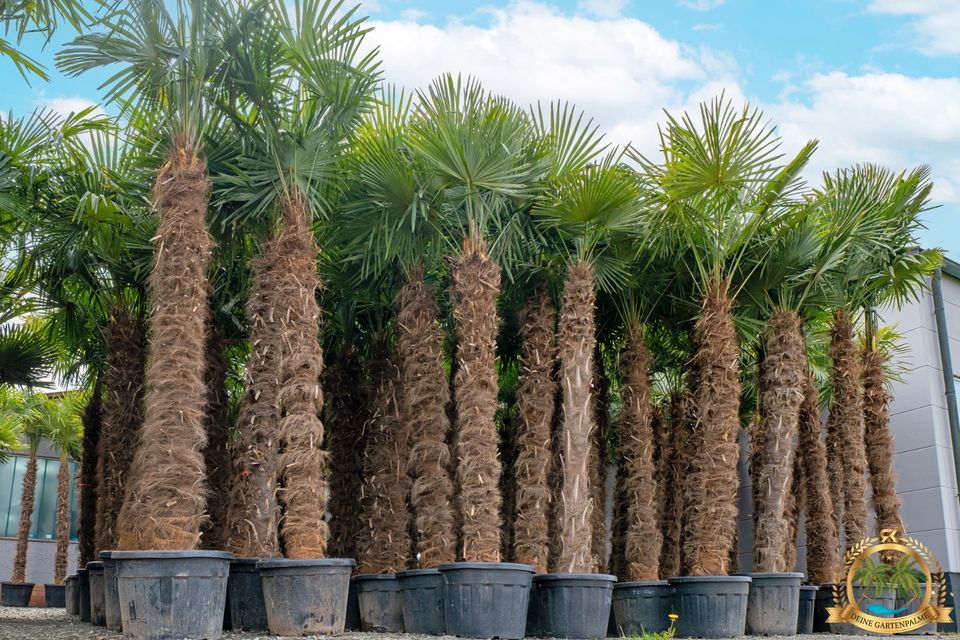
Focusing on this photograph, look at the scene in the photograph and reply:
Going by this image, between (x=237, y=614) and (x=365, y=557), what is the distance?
2086mm

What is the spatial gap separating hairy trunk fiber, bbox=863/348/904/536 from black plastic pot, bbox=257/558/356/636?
23.4 ft

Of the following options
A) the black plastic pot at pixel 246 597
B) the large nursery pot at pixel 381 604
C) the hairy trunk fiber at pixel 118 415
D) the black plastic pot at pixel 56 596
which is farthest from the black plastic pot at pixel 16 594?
the black plastic pot at pixel 246 597

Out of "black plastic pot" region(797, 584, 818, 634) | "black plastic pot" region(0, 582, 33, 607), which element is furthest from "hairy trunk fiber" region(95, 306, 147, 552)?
"black plastic pot" region(0, 582, 33, 607)

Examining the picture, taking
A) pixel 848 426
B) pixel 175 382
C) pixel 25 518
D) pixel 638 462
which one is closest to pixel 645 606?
pixel 638 462

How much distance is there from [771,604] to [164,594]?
20.1 feet

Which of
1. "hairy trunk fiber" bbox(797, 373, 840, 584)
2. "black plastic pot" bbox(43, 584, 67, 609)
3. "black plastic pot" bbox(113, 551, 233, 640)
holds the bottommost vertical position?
"black plastic pot" bbox(43, 584, 67, 609)

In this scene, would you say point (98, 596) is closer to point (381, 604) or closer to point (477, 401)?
point (381, 604)

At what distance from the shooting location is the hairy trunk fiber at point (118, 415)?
9.94 m

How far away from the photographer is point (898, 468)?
1430 centimetres

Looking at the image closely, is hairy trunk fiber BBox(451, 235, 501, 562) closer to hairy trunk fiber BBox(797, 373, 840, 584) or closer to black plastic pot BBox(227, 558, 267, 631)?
black plastic pot BBox(227, 558, 267, 631)

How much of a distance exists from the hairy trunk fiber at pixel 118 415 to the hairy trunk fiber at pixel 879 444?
339 inches

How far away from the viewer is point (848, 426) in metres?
11.2

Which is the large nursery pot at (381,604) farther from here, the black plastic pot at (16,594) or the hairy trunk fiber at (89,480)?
the black plastic pot at (16,594)

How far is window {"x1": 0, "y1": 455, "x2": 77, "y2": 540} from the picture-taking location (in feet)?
92.0
